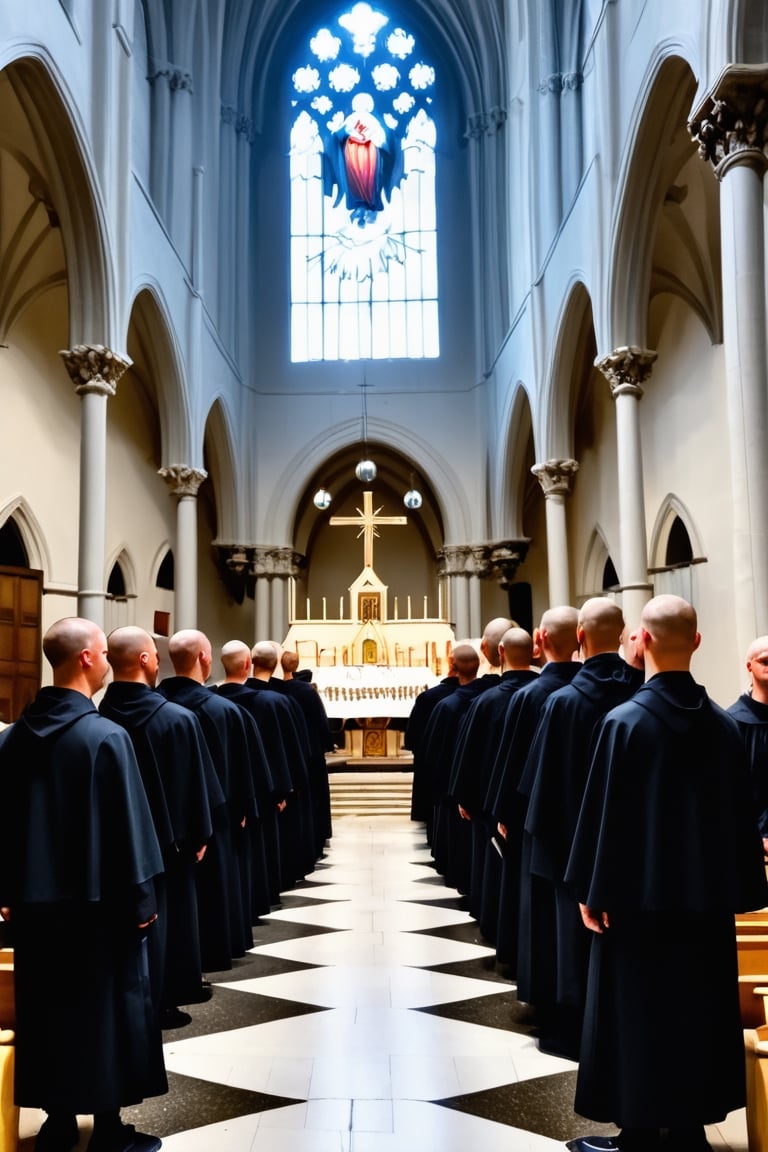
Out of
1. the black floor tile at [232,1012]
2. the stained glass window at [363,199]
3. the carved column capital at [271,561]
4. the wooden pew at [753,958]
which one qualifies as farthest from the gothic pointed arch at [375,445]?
the wooden pew at [753,958]

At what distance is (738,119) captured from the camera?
Answer: 702 cm

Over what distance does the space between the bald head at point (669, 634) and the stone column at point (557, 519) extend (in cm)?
1179

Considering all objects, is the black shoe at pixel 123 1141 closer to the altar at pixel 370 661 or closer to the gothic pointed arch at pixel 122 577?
the altar at pixel 370 661

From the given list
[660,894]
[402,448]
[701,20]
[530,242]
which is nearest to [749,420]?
[701,20]

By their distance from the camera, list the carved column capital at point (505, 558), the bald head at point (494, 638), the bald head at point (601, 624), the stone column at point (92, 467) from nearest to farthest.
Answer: the bald head at point (601, 624)
the bald head at point (494, 638)
the stone column at point (92, 467)
the carved column capital at point (505, 558)

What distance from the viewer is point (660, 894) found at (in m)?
2.73

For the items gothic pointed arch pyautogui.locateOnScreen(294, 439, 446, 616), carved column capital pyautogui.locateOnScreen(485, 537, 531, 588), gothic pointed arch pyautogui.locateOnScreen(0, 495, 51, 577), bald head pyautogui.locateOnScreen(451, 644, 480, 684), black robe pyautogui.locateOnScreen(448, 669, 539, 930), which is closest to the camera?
black robe pyautogui.locateOnScreen(448, 669, 539, 930)

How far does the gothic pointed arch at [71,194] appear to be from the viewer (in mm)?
9562

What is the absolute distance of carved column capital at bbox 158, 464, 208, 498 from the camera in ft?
50.8

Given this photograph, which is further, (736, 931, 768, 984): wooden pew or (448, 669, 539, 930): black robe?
(448, 669, 539, 930): black robe

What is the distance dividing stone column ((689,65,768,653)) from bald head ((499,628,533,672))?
206cm

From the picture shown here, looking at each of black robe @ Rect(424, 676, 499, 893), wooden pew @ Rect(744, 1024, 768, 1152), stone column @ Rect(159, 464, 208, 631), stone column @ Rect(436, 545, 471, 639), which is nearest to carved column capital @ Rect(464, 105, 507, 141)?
stone column @ Rect(436, 545, 471, 639)

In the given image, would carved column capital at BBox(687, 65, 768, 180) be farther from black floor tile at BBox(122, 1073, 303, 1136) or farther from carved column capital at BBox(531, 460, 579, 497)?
carved column capital at BBox(531, 460, 579, 497)

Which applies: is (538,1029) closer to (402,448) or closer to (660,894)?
(660,894)
